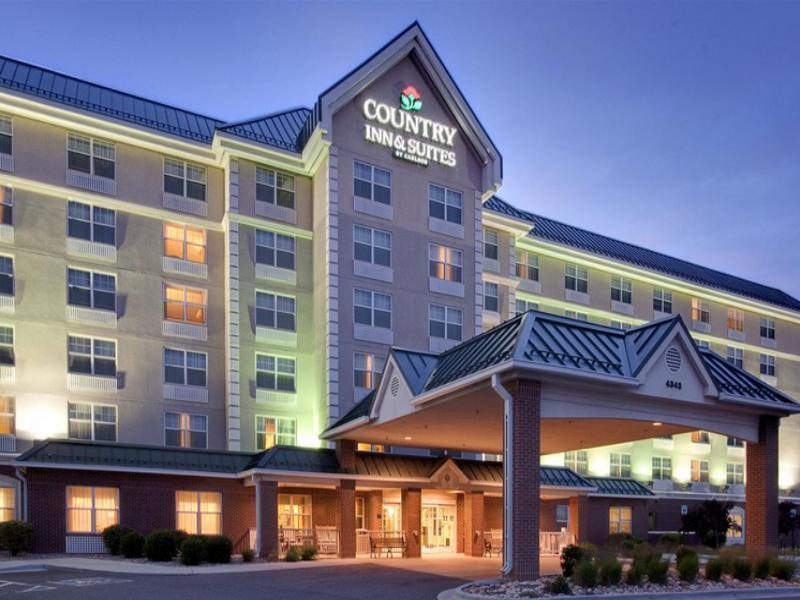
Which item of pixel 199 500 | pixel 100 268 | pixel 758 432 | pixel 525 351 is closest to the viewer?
pixel 525 351

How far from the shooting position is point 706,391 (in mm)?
21875

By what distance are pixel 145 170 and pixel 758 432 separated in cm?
2773

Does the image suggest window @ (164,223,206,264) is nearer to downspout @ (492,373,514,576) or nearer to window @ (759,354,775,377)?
downspout @ (492,373,514,576)

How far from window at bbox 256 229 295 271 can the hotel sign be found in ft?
21.4

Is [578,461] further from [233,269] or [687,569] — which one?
[687,569]

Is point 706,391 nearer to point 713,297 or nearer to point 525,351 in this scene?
point 525,351

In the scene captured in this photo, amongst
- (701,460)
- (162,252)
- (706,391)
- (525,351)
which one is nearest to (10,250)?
(162,252)

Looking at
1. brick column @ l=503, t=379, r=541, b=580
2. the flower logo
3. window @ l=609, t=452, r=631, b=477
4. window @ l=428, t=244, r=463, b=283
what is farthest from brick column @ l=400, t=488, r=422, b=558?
window @ l=609, t=452, r=631, b=477

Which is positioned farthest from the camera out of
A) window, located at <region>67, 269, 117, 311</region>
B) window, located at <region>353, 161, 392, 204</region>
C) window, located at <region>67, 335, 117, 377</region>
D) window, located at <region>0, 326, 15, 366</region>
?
window, located at <region>353, 161, 392, 204</region>

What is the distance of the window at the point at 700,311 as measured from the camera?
5638 centimetres

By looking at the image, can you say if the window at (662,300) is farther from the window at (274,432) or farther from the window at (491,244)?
the window at (274,432)

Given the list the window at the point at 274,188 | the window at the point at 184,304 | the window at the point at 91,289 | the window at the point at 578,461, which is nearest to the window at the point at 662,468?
the window at the point at 578,461

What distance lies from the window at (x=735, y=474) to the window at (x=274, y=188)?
127ft

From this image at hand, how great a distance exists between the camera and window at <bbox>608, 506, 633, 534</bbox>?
44.0 meters
